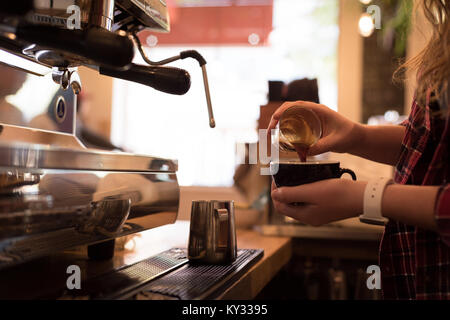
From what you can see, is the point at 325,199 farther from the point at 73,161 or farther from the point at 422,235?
the point at 73,161

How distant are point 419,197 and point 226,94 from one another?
251 cm

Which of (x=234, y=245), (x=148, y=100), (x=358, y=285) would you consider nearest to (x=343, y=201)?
(x=234, y=245)

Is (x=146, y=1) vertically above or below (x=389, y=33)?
below

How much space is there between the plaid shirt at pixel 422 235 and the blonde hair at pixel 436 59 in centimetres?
3

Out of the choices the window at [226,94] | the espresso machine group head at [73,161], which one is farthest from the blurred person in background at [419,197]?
the window at [226,94]

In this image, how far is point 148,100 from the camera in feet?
10.8

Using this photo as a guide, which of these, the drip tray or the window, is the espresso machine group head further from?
the window

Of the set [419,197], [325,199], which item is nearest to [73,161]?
[325,199]

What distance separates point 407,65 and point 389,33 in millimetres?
1988

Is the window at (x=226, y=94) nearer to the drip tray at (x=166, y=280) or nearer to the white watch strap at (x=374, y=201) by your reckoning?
the drip tray at (x=166, y=280)

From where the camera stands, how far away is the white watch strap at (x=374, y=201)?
0.67 m

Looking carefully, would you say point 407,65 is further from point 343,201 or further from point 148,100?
point 148,100

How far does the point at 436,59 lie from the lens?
0.73m

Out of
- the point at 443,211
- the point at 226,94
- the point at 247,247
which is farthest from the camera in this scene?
the point at 226,94
